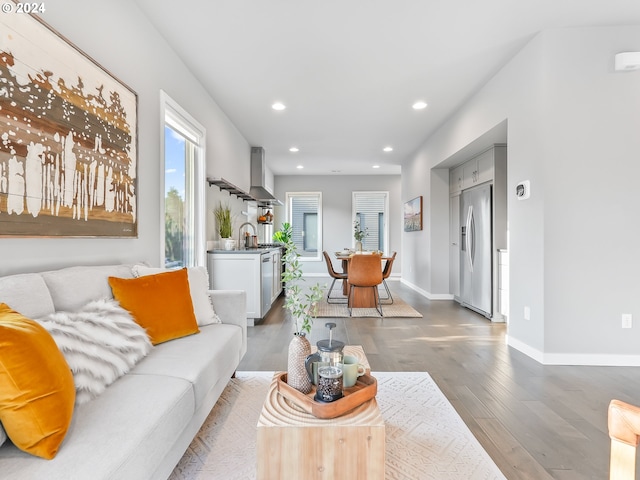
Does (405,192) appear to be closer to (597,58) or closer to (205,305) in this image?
(597,58)

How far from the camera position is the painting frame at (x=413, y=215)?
6.49m

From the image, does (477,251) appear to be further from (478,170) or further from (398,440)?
(398,440)

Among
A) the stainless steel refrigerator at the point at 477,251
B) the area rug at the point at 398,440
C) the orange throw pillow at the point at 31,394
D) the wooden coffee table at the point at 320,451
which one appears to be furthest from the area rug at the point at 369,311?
the orange throw pillow at the point at 31,394

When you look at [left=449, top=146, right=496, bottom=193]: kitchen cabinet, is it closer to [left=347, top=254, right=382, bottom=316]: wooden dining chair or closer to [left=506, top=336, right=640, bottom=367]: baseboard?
[left=347, top=254, right=382, bottom=316]: wooden dining chair

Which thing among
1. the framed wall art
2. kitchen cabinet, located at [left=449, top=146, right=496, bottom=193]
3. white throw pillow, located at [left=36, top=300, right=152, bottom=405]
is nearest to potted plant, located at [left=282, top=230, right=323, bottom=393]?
white throw pillow, located at [left=36, top=300, right=152, bottom=405]

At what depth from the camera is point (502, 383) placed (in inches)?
96.3

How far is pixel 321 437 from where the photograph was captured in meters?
1.17

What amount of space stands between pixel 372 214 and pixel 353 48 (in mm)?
6430

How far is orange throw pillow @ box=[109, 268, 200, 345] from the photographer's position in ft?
5.92

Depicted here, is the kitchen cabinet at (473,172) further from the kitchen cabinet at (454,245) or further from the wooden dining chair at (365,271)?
the wooden dining chair at (365,271)

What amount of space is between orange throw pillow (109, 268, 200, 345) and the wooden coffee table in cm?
98

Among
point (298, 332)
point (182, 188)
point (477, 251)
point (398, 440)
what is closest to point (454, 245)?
point (477, 251)

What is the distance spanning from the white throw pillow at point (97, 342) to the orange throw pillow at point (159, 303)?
0.09 metres

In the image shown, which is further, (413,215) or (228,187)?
(413,215)
